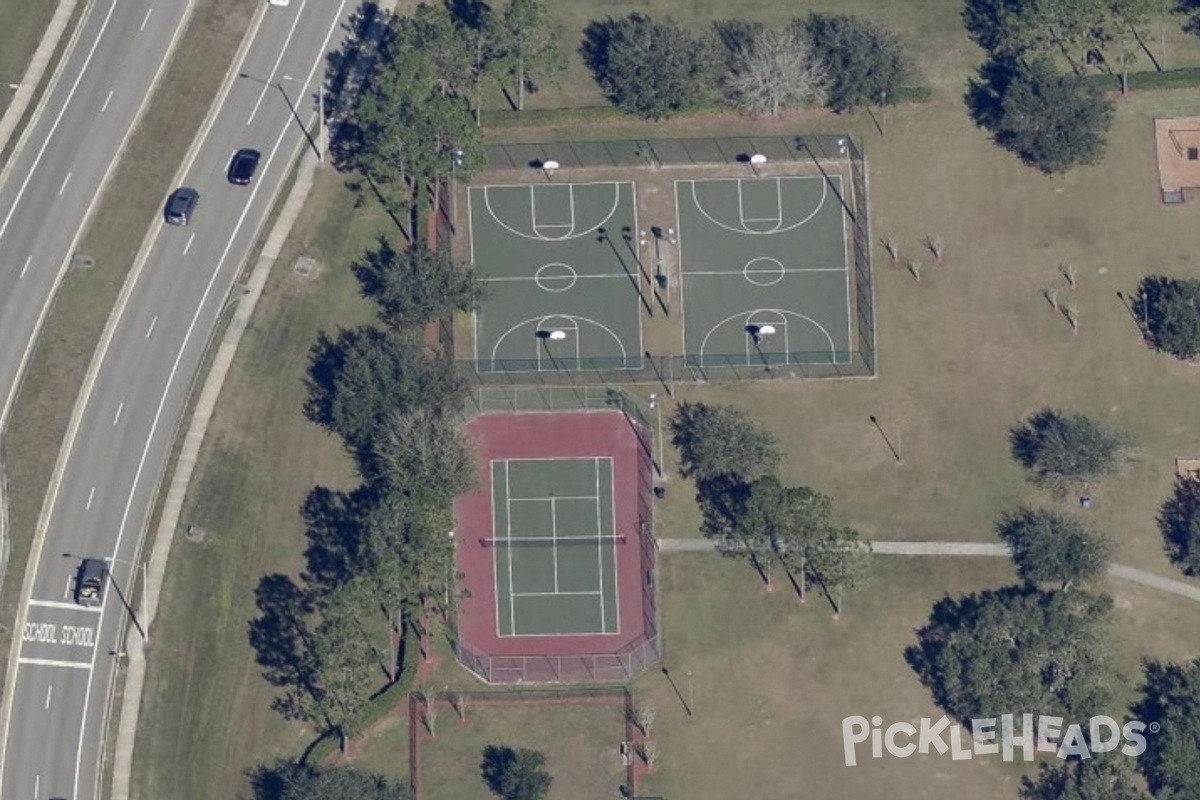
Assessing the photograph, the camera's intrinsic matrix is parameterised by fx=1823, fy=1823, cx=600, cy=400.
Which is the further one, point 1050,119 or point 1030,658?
point 1050,119

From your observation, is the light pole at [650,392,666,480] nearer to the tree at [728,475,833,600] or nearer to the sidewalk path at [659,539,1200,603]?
the sidewalk path at [659,539,1200,603]

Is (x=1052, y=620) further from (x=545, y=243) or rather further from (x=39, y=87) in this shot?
(x=39, y=87)

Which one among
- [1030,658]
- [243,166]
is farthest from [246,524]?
[1030,658]

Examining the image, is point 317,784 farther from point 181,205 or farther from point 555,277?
point 181,205

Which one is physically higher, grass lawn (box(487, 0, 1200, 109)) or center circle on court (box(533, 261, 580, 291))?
grass lawn (box(487, 0, 1200, 109))

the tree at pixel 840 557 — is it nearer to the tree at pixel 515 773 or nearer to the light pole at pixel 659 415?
the light pole at pixel 659 415

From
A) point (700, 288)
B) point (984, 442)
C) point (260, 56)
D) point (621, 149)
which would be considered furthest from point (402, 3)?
point (984, 442)

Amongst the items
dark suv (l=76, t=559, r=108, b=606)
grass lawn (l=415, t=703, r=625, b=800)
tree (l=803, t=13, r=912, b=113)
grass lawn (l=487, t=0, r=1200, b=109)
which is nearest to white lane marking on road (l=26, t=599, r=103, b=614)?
dark suv (l=76, t=559, r=108, b=606)
